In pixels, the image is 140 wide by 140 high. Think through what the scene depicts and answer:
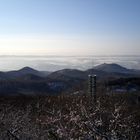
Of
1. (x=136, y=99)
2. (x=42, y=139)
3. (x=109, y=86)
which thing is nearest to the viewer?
(x=42, y=139)

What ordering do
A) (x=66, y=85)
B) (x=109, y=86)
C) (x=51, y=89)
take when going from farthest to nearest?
(x=66, y=85)
(x=51, y=89)
(x=109, y=86)

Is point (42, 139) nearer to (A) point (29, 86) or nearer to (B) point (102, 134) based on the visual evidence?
(B) point (102, 134)

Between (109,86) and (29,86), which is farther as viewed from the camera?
(29,86)

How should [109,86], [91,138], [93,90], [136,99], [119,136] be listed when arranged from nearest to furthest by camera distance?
[119,136] → [91,138] → [93,90] → [136,99] → [109,86]

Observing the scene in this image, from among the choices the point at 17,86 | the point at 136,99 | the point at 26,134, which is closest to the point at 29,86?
the point at 17,86

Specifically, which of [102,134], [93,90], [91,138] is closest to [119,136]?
[102,134]

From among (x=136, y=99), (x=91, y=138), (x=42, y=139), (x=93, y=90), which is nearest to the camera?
(x=91, y=138)

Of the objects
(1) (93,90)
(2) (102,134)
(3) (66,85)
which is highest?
(2) (102,134)

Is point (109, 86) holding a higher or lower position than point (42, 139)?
lower

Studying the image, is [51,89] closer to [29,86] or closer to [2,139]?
[29,86]
